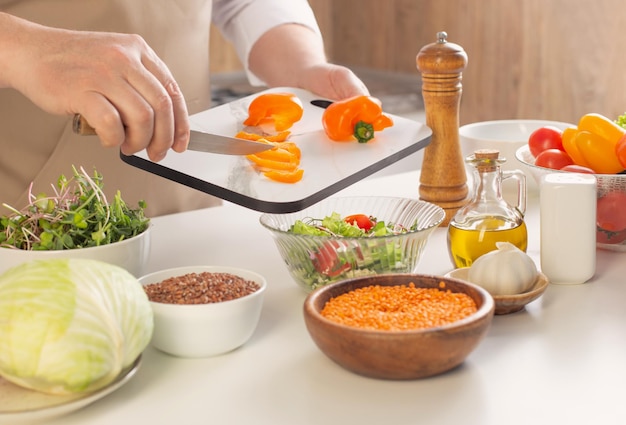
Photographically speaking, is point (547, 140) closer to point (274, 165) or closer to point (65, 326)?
point (274, 165)

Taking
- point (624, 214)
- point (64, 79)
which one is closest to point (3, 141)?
point (64, 79)

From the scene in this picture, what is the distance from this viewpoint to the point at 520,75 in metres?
3.99

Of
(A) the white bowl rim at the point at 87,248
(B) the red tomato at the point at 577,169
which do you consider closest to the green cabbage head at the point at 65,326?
(A) the white bowl rim at the point at 87,248

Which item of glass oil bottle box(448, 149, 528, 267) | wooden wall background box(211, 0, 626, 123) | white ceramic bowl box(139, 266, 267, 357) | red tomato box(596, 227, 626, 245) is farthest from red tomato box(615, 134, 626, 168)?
wooden wall background box(211, 0, 626, 123)

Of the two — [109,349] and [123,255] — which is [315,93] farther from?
[109,349]

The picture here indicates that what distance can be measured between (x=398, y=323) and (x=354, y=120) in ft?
2.28

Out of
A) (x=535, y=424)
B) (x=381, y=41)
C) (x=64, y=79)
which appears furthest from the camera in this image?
(x=381, y=41)

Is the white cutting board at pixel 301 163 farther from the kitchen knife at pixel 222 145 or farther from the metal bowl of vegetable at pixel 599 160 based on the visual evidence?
the metal bowl of vegetable at pixel 599 160

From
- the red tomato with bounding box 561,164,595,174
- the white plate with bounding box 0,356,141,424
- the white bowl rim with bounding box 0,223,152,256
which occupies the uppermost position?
the white bowl rim with bounding box 0,223,152,256

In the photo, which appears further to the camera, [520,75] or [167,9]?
[520,75]

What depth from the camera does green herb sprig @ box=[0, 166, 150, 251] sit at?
111 cm

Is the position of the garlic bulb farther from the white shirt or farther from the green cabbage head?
the white shirt

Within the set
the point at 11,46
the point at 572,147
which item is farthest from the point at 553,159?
the point at 11,46

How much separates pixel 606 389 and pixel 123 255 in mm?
598
